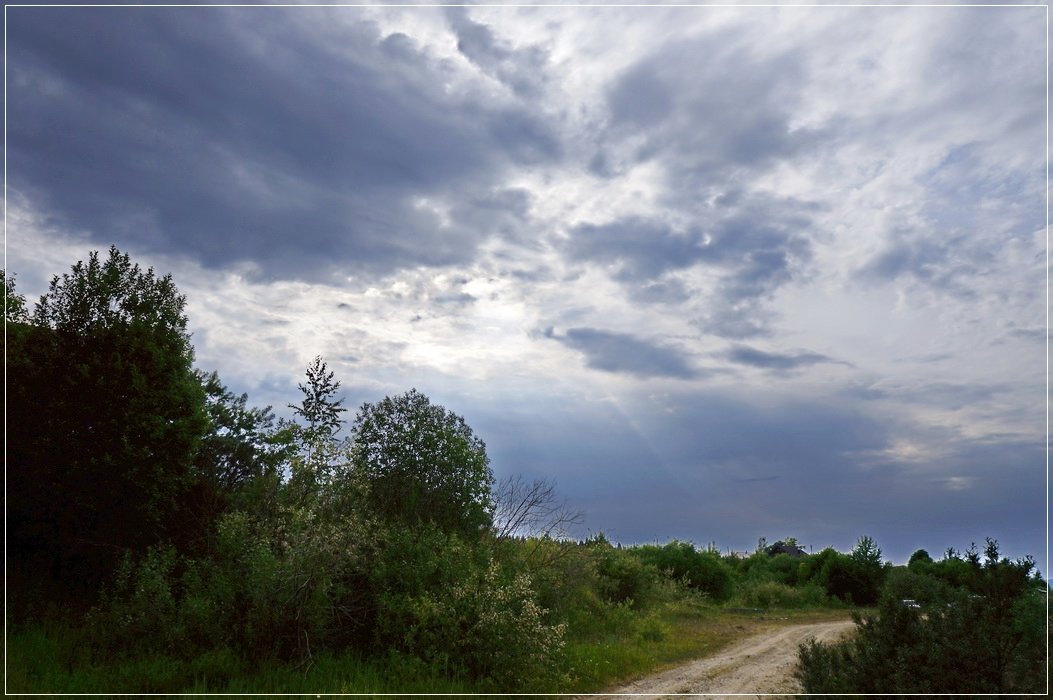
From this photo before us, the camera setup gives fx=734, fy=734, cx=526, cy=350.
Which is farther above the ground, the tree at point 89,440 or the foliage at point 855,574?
the tree at point 89,440

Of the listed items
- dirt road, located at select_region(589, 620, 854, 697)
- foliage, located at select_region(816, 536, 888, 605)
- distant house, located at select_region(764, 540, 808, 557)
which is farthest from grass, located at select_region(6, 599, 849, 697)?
distant house, located at select_region(764, 540, 808, 557)

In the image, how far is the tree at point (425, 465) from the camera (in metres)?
16.6

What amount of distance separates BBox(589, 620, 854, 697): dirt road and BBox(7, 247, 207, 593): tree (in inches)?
400

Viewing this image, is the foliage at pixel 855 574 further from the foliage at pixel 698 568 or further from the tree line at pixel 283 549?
the tree line at pixel 283 549

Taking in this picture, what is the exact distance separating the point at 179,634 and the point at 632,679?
8095 millimetres

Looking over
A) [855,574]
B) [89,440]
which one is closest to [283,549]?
[89,440]

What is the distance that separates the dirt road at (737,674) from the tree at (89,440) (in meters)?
10.2

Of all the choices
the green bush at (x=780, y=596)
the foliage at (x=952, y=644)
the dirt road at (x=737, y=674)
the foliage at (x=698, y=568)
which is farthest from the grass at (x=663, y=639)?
the foliage at (x=952, y=644)

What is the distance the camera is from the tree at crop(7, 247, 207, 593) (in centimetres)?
1481

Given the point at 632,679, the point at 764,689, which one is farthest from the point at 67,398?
the point at 764,689

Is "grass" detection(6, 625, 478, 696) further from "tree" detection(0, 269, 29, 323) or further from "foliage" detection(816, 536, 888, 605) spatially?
"foliage" detection(816, 536, 888, 605)

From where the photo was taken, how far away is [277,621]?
12.3 m

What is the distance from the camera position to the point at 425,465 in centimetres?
1697

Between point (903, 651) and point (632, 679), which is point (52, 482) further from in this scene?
point (903, 651)
